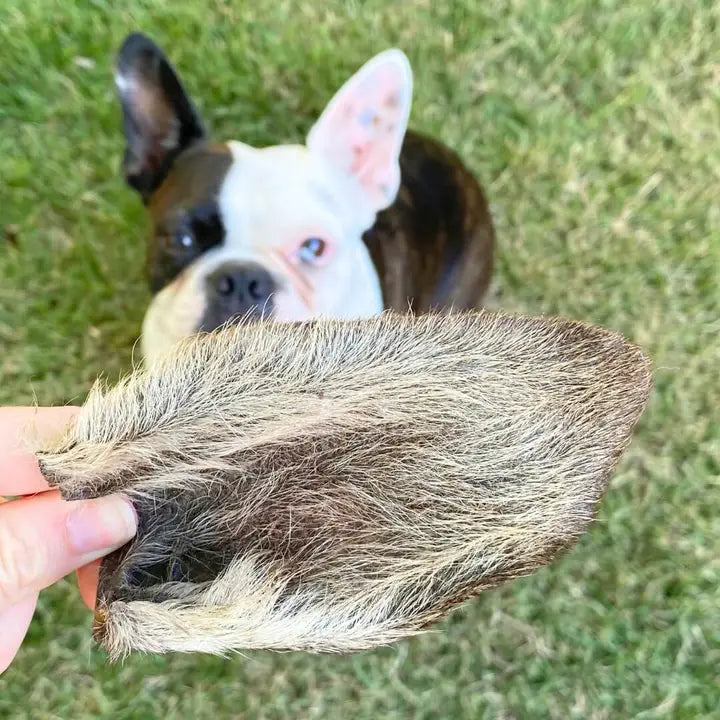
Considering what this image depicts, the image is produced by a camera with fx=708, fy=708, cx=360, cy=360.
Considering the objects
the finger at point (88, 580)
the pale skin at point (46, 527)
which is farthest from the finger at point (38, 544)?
the finger at point (88, 580)

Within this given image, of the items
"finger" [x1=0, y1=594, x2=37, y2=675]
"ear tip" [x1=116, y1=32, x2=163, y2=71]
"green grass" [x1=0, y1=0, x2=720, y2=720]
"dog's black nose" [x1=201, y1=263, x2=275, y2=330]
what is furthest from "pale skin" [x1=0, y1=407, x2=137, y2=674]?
"green grass" [x1=0, y1=0, x2=720, y2=720]

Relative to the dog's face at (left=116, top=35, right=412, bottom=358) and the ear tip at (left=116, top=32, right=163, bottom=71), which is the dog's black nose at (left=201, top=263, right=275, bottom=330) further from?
the ear tip at (left=116, top=32, right=163, bottom=71)

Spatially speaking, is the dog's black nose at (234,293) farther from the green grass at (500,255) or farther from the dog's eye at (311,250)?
the green grass at (500,255)

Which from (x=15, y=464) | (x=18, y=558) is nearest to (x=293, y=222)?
(x=15, y=464)

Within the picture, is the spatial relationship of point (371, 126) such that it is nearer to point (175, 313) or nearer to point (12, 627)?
point (175, 313)

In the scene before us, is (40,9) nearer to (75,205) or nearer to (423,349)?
(75,205)

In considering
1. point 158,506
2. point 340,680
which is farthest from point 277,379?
point 340,680
